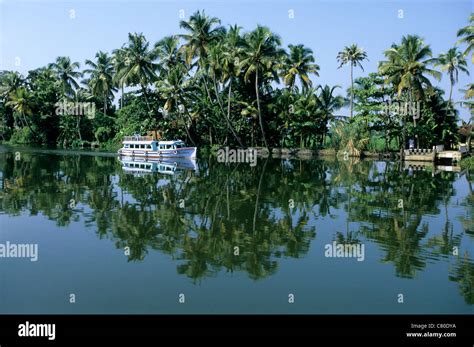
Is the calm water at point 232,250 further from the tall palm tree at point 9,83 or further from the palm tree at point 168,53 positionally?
the tall palm tree at point 9,83

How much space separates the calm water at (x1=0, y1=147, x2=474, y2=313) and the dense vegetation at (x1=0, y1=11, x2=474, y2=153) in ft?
94.8

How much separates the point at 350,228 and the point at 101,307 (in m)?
8.57

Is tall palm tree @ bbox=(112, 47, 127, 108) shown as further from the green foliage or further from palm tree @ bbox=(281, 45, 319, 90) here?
the green foliage

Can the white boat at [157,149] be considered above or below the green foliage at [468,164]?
above

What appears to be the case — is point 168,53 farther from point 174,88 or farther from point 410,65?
point 410,65

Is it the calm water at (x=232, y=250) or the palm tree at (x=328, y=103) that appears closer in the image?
the calm water at (x=232, y=250)

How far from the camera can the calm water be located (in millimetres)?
8359

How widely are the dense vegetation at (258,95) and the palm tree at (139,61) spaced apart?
0.38ft

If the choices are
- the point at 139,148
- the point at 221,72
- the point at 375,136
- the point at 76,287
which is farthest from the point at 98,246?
the point at 375,136

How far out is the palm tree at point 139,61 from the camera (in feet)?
172

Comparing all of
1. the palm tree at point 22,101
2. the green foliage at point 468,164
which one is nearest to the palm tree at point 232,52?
the green foliage at point 468,164
